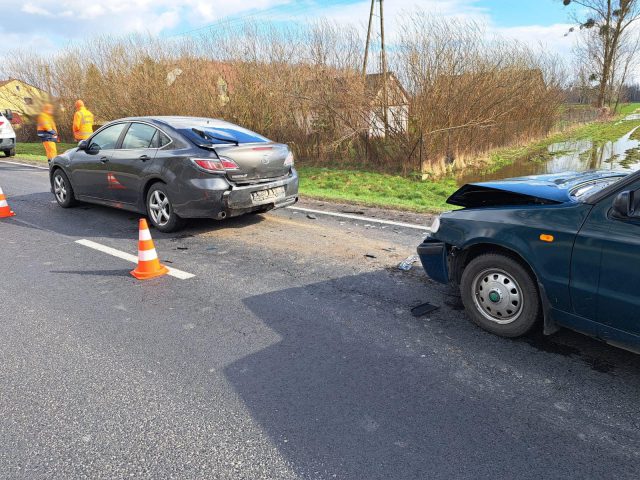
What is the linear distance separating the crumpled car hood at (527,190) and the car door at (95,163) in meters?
5.64

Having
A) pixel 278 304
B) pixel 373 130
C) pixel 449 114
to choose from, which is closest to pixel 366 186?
pixel 373 130

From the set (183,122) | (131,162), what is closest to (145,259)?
(131,162)

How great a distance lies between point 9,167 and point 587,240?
17.1 meters

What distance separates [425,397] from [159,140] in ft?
17.7

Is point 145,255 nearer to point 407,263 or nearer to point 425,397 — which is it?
point 407,263

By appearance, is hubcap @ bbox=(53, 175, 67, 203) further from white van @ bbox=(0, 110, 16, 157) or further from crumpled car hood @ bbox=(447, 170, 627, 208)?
white van @ bbox=(0, 110, 16, 157)

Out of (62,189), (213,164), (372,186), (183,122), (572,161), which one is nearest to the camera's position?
(213,164)

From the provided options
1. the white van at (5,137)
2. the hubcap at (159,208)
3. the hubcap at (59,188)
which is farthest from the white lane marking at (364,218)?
the white van at (5,137)

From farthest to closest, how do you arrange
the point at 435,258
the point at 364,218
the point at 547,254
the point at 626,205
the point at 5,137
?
1. the point at 5,137
2. the point at 364,218
3. the point at 435,258
4. the point at 547,254
5. the point at 626,205

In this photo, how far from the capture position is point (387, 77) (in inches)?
571

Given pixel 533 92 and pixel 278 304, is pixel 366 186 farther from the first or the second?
pixel 533 92

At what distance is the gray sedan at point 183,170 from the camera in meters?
6.16

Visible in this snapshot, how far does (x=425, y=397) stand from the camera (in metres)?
2.80

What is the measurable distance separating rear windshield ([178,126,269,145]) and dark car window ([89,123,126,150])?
1.50 metres
